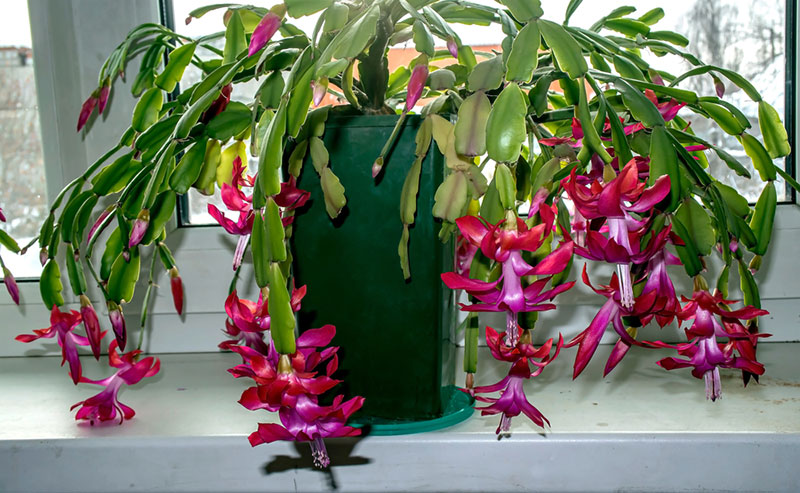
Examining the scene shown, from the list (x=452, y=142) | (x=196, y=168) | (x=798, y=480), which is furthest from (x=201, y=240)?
(x=798, y=480)

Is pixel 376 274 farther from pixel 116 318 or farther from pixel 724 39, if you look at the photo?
pixel 724 39

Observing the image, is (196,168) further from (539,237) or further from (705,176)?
(705,176)

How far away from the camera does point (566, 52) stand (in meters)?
0.47

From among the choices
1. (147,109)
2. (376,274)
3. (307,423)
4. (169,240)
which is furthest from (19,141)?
(307,423)

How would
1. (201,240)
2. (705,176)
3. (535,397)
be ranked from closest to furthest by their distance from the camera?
(705,176) → (535,397) → (201,240)

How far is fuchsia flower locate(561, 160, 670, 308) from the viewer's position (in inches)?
17.3

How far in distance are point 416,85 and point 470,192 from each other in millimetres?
103

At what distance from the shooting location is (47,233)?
64 cm

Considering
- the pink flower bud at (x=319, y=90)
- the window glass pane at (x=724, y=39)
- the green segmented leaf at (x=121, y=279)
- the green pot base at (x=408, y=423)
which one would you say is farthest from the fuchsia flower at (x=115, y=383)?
the window glass pane at (x=724, y=39)

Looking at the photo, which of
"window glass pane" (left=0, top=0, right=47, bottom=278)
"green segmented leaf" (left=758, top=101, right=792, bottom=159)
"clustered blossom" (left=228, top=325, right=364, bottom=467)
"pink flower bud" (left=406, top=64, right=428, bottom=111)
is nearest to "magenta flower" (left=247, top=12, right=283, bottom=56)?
"pink flower bud" (left=406, top=64, right=428, bottom=111)

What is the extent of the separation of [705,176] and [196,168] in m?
0.42

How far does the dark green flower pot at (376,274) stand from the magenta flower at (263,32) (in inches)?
5.5

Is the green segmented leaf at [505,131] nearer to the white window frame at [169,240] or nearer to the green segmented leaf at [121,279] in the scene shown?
the green segmented leaf at [121,279]

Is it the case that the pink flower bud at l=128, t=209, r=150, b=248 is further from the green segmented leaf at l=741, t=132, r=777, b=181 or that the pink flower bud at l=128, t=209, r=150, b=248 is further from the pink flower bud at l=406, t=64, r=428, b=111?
the green segmented leaf at l=741, t=132, r=777, b=181
